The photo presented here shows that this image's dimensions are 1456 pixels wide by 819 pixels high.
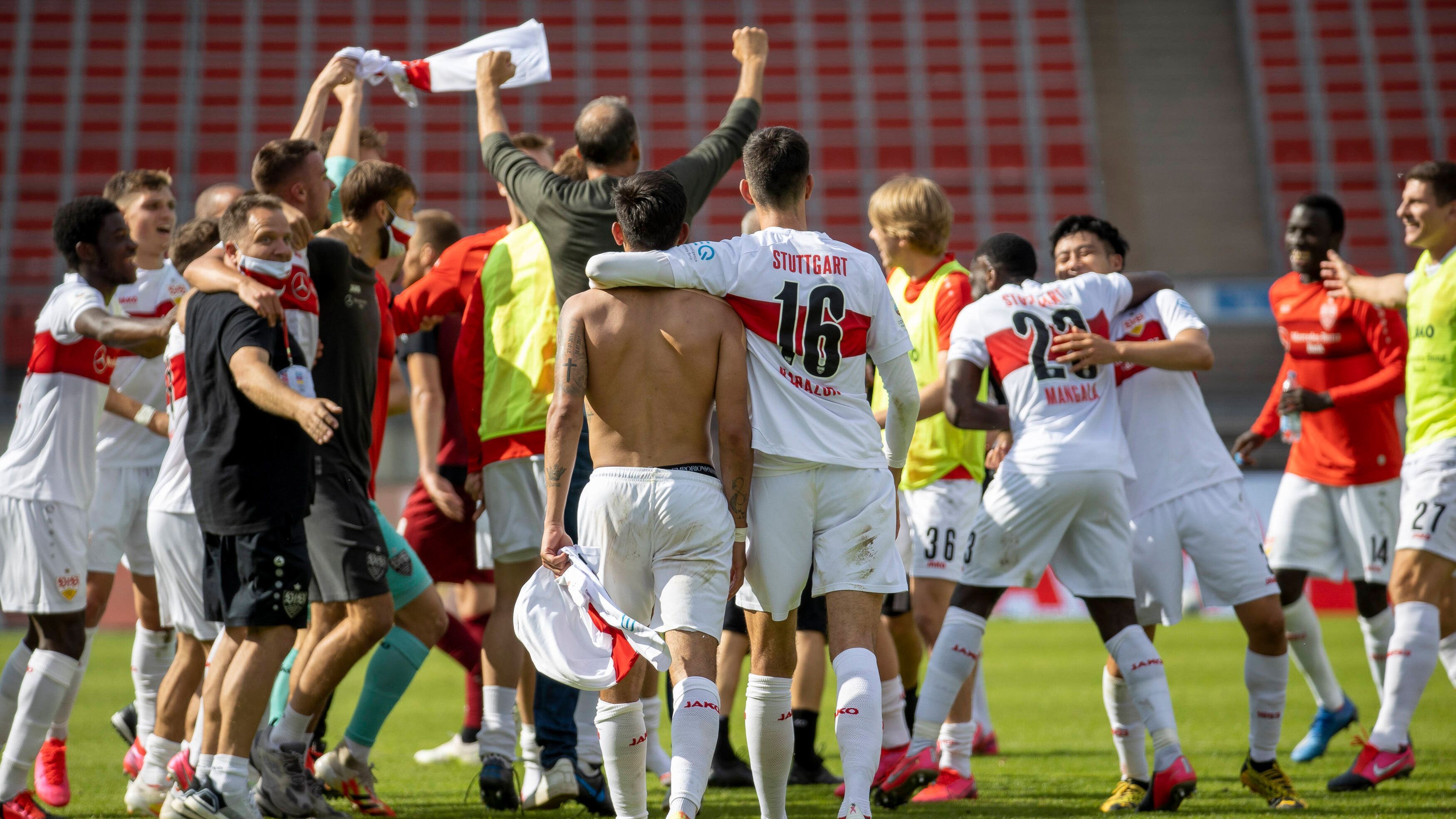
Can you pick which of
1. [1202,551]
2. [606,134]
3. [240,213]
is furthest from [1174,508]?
[240,213]

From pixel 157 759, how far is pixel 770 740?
9.06 ft

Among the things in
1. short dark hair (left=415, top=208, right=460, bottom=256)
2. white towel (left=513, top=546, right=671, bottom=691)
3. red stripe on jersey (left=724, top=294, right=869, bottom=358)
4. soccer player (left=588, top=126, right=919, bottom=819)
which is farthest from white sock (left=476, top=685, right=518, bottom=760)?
short dark hair (left=415, top=208, right=460, bottom=256)

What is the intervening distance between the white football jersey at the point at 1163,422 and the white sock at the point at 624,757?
2.49 meters

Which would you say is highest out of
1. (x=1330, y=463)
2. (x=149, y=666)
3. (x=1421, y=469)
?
(x=1330, y=463)

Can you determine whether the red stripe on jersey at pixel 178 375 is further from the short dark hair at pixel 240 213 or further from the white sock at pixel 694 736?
the white sock at pixel 694 736

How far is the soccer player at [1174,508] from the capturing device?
5.20 metres

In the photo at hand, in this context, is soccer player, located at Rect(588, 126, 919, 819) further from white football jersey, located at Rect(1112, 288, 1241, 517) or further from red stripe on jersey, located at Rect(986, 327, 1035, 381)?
white football jersey, located at Rect(1112, 288, 1241, 517)

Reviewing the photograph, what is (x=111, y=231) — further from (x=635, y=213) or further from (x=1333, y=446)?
(x=1333, y=446)

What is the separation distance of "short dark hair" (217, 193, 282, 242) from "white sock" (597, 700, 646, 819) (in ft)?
7.34

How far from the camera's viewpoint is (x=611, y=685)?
13.4 ft

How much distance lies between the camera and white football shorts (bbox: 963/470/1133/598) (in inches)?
205

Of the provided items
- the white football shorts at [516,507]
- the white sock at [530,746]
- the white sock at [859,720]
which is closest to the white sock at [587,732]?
the white sock at [530,746]

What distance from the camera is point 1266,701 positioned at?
5305 mm

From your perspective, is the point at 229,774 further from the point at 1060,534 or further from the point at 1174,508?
the point at 1174,508
